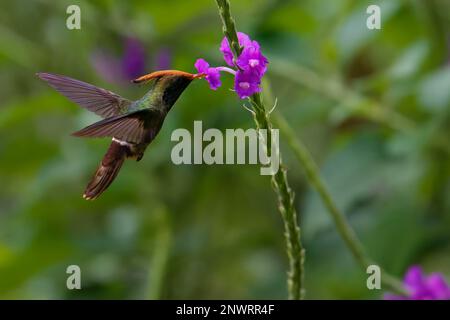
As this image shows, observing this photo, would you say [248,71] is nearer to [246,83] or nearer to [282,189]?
[246,83]

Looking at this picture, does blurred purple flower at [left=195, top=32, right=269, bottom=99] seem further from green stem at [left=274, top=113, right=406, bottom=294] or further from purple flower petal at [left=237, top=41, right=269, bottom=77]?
green stem at [left=274, top=113, right=406, bottom=294]

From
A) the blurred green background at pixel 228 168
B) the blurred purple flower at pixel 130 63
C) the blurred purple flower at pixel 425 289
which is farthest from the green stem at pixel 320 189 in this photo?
the blurred purple flower at pixel 130 63

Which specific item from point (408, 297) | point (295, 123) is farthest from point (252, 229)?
point (408, 297)

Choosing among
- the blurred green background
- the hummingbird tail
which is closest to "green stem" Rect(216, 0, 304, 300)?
the hummingbird tail

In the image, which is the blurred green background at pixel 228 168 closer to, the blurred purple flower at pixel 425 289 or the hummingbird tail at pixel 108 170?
the blurred purple flower at pixel 425 289

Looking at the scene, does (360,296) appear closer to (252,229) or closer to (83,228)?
(252,229)

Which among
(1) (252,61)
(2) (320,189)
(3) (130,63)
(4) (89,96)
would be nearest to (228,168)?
(3) (130,63)

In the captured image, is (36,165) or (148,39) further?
(36,165)
